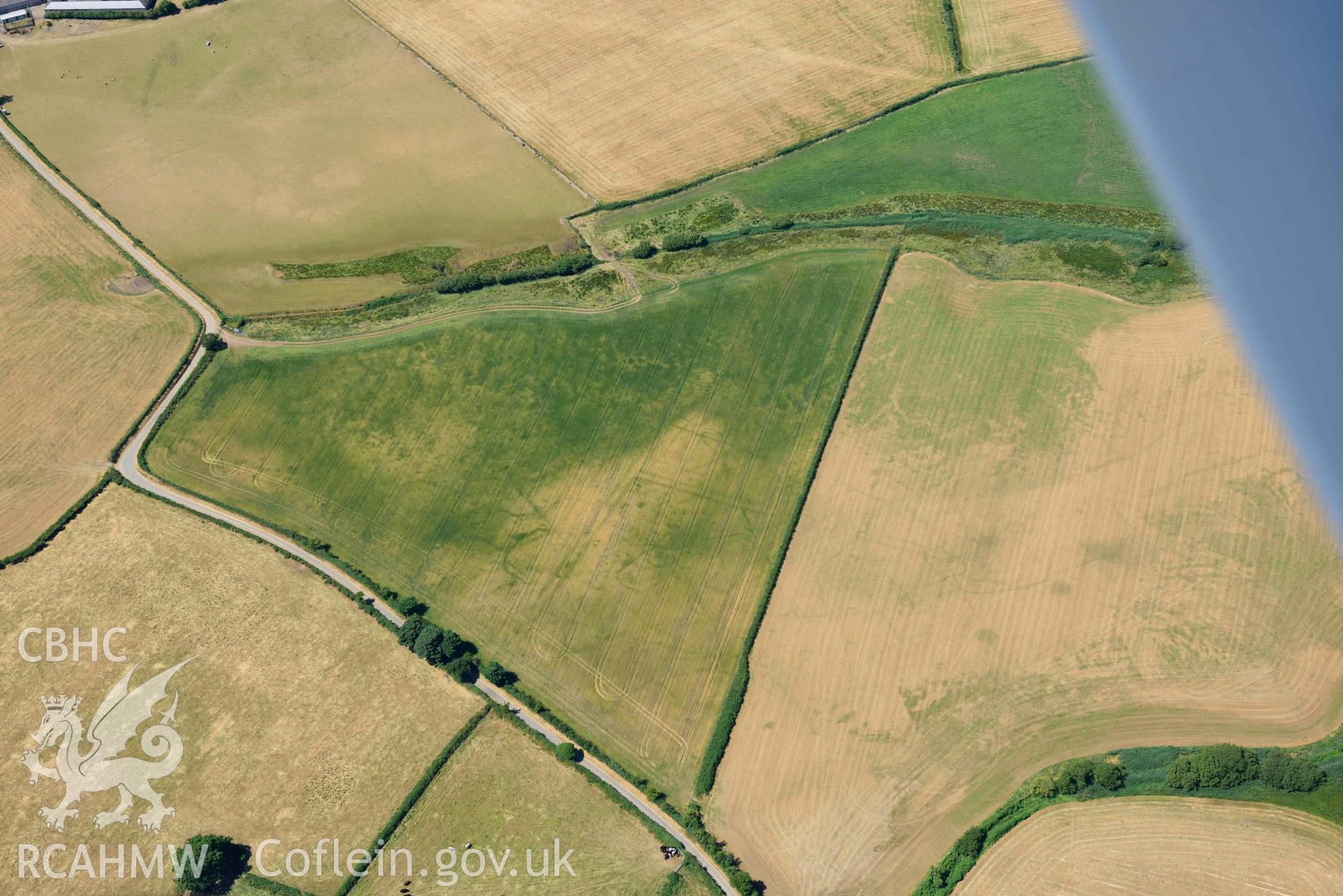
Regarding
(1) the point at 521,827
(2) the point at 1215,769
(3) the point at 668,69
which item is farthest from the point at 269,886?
(3) the point at 668,69

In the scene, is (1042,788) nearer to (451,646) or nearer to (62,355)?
(451,646)

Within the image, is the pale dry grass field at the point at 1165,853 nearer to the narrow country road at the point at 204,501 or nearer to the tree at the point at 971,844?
the tree at the point at 971,844

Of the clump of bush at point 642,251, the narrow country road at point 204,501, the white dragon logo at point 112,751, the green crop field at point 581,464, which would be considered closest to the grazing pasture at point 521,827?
the narrow country road at point 204,501

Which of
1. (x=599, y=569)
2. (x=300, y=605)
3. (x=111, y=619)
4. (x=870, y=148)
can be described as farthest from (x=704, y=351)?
(x=111, y=619)

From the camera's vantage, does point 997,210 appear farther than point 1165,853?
Yes

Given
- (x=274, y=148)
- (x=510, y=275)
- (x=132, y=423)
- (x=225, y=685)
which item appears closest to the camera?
(x=225, y=685)

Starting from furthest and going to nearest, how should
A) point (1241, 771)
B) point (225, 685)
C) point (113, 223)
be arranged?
Result: point (113, 223) → point (225, 685) → point (1241, 771)

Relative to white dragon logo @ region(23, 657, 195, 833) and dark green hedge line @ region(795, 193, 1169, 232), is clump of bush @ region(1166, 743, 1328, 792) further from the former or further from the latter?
white dragon logo @ region(23, 657, 195, 833)
